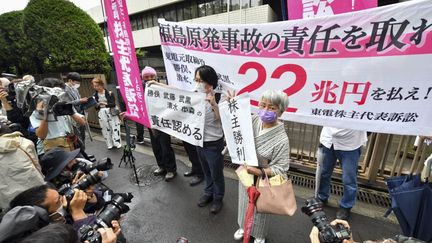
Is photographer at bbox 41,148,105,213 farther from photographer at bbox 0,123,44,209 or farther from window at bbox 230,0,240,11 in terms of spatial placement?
window at bbox 230,0,240,11

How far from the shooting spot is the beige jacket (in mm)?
1974

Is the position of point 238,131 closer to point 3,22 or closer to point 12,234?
point 12,234

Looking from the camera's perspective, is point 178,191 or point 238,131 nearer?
point 238,131

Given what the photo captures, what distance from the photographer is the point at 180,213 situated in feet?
10.5

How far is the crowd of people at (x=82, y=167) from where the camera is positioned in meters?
1.44

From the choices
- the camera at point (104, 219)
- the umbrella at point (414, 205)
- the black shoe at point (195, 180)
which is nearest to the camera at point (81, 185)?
the camera at point (104, 219)

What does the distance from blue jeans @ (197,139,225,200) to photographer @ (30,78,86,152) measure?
1852 mm

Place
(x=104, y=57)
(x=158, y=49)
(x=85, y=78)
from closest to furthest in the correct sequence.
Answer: (x=85, y=78) → (x=104, y=57) → (x=158, y=49)

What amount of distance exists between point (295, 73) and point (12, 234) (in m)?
2.45

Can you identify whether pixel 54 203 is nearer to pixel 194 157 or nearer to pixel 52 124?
pixel 52 124

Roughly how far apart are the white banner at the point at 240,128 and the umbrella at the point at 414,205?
1304mm

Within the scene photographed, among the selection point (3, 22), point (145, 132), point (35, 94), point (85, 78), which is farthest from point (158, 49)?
point (35, 94)

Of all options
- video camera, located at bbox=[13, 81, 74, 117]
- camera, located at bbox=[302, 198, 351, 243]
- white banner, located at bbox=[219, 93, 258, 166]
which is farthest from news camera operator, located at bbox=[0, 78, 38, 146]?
camera, located at bbox=[302, 198, 351, 243]

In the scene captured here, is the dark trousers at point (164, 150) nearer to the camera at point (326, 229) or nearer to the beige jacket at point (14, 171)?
the beige jacket at point (14, 171)
